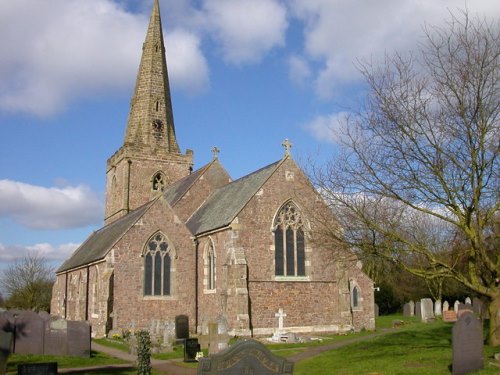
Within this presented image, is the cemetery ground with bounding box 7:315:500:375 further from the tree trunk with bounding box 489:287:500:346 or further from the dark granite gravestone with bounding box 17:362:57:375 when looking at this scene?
the dark granite gravestone with bounding box 17:362:57:375

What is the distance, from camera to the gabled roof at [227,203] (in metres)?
25.2

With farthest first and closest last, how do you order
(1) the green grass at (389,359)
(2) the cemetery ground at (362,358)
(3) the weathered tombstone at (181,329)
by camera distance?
(3) the weathered tombstone at (181,329), (2) the cemetery ground at (362,358), (1) the green grass at (389,359)

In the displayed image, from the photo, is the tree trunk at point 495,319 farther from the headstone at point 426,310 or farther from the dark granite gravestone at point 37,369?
the headstone at point 426,310

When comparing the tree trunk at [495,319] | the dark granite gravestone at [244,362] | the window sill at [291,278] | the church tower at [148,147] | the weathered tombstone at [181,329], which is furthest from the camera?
the church tower at [148,147]

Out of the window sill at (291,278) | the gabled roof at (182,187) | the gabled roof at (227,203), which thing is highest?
the gabled roof at (182,187)

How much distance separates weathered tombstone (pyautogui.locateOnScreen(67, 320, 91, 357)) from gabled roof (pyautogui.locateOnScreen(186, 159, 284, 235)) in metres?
8.33

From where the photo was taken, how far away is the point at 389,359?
13812mm

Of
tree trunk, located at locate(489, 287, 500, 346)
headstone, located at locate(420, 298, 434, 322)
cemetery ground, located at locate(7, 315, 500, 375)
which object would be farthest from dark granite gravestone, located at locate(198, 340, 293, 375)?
headstone, located at locate(420, 298, 434, 322)

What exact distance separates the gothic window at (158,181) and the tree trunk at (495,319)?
2914 centimetres

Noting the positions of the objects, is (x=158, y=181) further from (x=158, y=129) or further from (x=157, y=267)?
(x=157, y=267)

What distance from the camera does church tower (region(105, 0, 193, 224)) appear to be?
1558 inches

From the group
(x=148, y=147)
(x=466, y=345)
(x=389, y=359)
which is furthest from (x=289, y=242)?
(x=148, y=147)

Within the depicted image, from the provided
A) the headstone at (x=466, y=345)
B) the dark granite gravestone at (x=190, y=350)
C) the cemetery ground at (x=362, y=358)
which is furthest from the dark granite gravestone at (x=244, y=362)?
the dark granite gravestone at (x=190, y=350)

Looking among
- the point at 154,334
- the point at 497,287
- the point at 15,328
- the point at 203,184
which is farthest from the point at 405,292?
the point at 15,328
